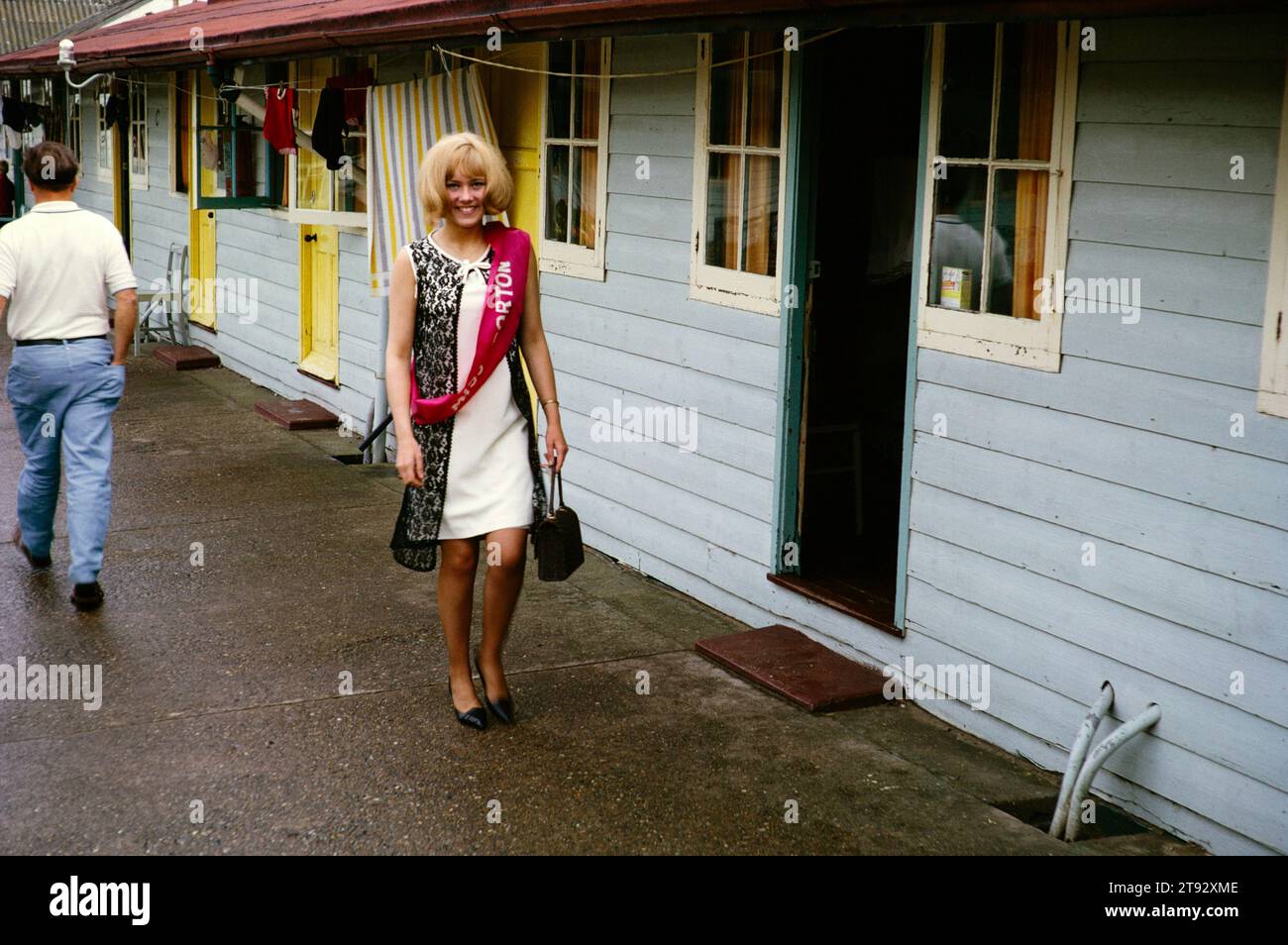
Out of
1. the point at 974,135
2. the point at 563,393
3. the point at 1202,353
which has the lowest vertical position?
the point at 563,393

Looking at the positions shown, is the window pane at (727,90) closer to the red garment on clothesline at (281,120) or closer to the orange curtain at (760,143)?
the orange curtain at (760,143)

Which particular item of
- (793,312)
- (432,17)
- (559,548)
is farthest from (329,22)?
(559,548)

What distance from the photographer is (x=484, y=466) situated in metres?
4.86

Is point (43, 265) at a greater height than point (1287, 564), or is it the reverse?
point (43, 265)

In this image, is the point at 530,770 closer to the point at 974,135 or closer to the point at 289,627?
the point at 289,627

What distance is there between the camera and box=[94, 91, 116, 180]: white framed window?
1688cm

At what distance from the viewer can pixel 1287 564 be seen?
4.00 meters

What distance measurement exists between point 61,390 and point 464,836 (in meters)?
3.08

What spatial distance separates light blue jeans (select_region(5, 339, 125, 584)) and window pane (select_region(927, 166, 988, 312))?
3.32 meters

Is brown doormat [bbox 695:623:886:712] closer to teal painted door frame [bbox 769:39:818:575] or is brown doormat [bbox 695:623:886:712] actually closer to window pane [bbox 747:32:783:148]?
teal painted door frame [bbox 769:39:818:575]

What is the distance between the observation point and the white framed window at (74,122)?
18688mm

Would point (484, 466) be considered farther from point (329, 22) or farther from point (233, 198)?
point (233, 198)

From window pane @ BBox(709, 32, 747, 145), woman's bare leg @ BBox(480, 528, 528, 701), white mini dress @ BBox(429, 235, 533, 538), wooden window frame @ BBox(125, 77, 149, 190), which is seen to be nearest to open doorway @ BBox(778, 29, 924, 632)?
window pane @ BBox(709, 32, 747, 145)
